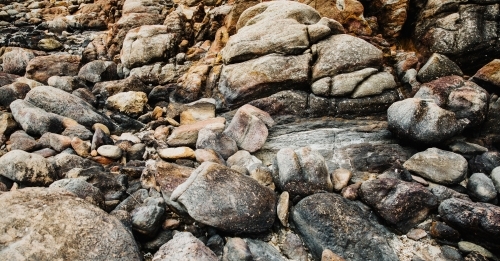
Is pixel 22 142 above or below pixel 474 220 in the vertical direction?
below

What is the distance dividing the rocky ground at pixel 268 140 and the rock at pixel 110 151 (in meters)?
0.06

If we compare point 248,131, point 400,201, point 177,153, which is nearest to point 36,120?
point 177,153

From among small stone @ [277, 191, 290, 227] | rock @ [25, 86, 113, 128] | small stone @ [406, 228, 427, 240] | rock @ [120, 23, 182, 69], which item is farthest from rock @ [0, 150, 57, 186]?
rock @ [120, 23, 182, 69]

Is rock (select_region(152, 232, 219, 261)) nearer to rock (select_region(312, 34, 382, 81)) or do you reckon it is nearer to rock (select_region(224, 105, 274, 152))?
rock (select_region(224, 105, 274, 152))

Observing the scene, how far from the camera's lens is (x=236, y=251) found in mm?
6797

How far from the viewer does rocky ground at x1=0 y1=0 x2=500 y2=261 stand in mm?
7242

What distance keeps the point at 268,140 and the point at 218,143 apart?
6.16 feet

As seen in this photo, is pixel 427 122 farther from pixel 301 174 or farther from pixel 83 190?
pixel 83 190

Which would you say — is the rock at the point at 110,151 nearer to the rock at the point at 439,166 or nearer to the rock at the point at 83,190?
the rock at the point at 83,190

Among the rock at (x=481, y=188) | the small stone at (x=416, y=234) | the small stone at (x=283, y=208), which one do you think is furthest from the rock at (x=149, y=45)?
the rock at (x=481, y=188)

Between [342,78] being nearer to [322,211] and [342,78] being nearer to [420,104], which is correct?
[420,104]

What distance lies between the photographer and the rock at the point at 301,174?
864 cm

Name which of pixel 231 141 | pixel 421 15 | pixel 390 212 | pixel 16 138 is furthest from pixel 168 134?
pixel 421 15

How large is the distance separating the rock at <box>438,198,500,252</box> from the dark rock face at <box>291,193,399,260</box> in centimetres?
159
